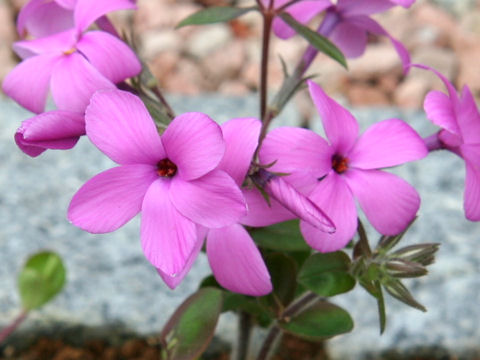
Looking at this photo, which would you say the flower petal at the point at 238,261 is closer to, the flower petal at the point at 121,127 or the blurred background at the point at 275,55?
the flower petal at the point at 121,127

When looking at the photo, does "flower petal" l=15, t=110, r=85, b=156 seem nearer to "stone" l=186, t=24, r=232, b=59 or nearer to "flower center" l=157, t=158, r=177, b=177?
"flower center" l=157, t=158, r=177, b=177

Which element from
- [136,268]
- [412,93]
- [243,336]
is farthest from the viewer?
[412,93]

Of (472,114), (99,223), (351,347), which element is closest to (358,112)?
(351,347)

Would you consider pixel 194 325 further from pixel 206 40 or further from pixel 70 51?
pixel 206 40

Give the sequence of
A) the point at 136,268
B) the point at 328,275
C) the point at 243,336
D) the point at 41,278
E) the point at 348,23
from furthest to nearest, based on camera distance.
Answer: the point at 136,268
the point at 41,278
the point at 243,336
the point at 348,23
the point at 328,275

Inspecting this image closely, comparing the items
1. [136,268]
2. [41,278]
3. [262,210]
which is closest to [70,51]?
[262,210]

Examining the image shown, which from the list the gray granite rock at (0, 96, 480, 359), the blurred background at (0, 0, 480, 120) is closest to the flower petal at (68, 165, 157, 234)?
the gray granite rock at (0, 96, 480, 359)

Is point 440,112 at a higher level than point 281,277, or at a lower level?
higher

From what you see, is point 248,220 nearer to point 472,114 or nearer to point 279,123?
point 472,114
